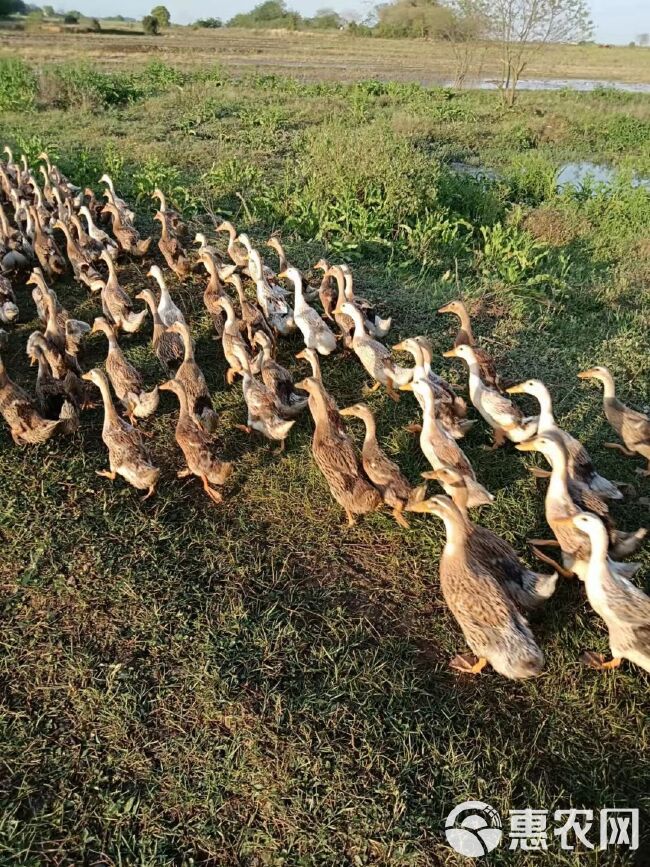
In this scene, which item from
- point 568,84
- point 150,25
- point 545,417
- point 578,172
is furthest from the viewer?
Answer: point 150,25

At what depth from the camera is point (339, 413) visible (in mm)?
5402

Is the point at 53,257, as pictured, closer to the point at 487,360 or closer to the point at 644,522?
the point at 487,360

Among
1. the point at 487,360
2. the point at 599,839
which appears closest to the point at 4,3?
the point at 487,360

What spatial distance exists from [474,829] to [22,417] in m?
4.72

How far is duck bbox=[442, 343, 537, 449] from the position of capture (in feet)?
18.1

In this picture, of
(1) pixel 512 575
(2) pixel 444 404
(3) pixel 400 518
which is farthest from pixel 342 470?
(1) pixel 512 575

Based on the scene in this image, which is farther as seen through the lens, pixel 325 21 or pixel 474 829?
pixel 325 21

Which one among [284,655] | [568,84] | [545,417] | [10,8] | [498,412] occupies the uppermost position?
[10,8]

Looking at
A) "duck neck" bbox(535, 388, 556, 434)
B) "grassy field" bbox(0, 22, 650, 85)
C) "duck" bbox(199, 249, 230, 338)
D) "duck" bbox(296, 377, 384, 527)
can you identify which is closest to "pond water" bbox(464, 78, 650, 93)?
"grassy field" bbox(0, 22, 650, 85)

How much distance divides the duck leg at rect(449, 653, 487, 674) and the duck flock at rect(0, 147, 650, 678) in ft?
0.05

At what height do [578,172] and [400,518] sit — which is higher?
[578,172]

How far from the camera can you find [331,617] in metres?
4.19

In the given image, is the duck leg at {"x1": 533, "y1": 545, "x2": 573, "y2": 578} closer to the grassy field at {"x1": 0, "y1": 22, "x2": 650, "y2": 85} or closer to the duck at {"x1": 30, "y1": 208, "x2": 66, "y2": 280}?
the duck at {"x1": 30, "y1": 208, "x2": 66, "y2": 280}

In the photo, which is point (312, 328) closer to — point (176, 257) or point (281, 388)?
point (281, 388)
